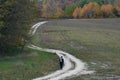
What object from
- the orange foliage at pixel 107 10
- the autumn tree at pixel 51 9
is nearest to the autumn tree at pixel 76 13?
the autumn tree at pixel 51 9

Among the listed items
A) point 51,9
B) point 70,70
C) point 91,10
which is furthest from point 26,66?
point 51,9

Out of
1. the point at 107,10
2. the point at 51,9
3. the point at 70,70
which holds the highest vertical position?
the point at 70,70

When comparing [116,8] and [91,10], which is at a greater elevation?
[116,8]

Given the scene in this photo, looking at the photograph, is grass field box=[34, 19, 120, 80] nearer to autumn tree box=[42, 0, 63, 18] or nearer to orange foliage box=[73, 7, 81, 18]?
orange foliage box=[73, 7, 81, 18]

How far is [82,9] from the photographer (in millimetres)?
163625

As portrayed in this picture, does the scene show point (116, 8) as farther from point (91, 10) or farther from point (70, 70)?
point (70, 70)

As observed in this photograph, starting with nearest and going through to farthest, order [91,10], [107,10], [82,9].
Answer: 1. [107,10]
2. [91,10]
3. [82,9]

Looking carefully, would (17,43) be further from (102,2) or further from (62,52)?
(102,2)

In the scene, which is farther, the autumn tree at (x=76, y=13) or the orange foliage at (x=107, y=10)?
the autumn tree at (x=76, y=13)

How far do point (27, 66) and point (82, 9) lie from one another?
118103 millimetres

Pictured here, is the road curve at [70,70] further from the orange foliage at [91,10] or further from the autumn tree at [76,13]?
the autumn tree at [76,13]

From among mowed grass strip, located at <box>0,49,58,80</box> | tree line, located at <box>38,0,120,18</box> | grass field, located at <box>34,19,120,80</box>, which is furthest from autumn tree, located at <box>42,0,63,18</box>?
mowed grass strip, located at <box>0,49,58,80</box>

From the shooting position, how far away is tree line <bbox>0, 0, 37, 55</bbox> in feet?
170

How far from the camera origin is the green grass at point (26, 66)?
42.3 metres
